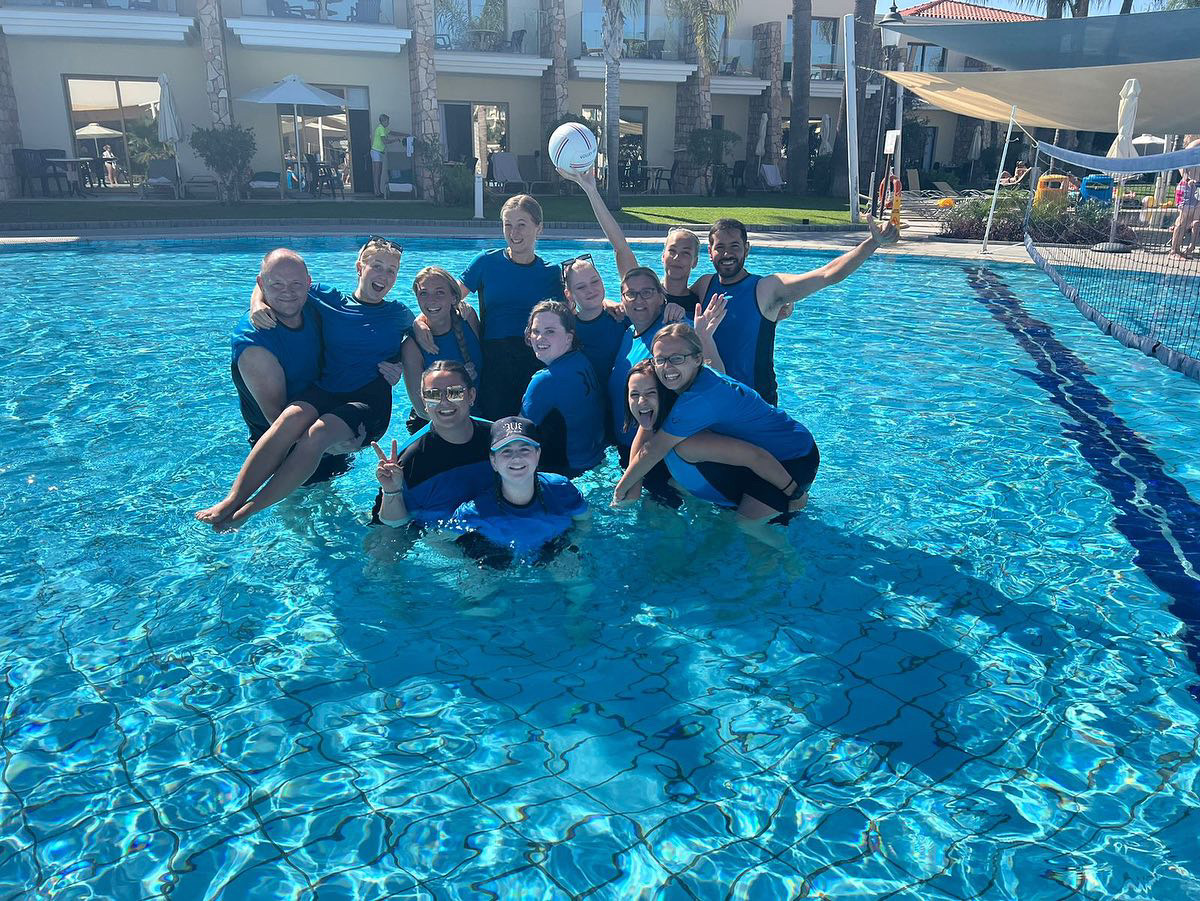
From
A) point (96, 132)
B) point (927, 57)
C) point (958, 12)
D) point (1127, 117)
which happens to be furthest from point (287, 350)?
point (958, 12)

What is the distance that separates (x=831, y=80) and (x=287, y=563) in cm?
3043

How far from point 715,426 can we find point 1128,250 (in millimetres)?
16502

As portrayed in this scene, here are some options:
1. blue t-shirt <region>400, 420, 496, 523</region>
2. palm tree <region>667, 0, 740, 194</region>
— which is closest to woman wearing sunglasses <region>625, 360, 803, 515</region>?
blue t-shirt <region>400, 420, 496, 523</region>

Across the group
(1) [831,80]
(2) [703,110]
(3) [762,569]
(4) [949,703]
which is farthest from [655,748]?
(1) [831,80]

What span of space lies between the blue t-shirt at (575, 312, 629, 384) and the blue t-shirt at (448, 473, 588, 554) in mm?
854

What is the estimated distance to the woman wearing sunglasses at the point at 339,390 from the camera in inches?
182

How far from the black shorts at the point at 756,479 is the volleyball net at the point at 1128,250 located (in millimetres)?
5506

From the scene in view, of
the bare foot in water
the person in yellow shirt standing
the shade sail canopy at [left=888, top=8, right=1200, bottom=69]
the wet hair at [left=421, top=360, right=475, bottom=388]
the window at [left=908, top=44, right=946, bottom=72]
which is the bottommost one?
the bare foot in water

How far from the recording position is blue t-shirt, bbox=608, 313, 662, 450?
4570 millimetres

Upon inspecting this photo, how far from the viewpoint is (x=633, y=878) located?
2.88 metres

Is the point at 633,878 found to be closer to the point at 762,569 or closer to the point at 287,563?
the point at 762,569

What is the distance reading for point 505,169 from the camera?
25.2 meters

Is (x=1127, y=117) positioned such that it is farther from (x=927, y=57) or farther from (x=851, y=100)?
(x=927, y=57)

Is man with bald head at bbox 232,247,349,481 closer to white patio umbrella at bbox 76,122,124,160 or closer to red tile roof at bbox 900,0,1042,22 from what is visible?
white patio umbrella at bbox 76,122,124,160
